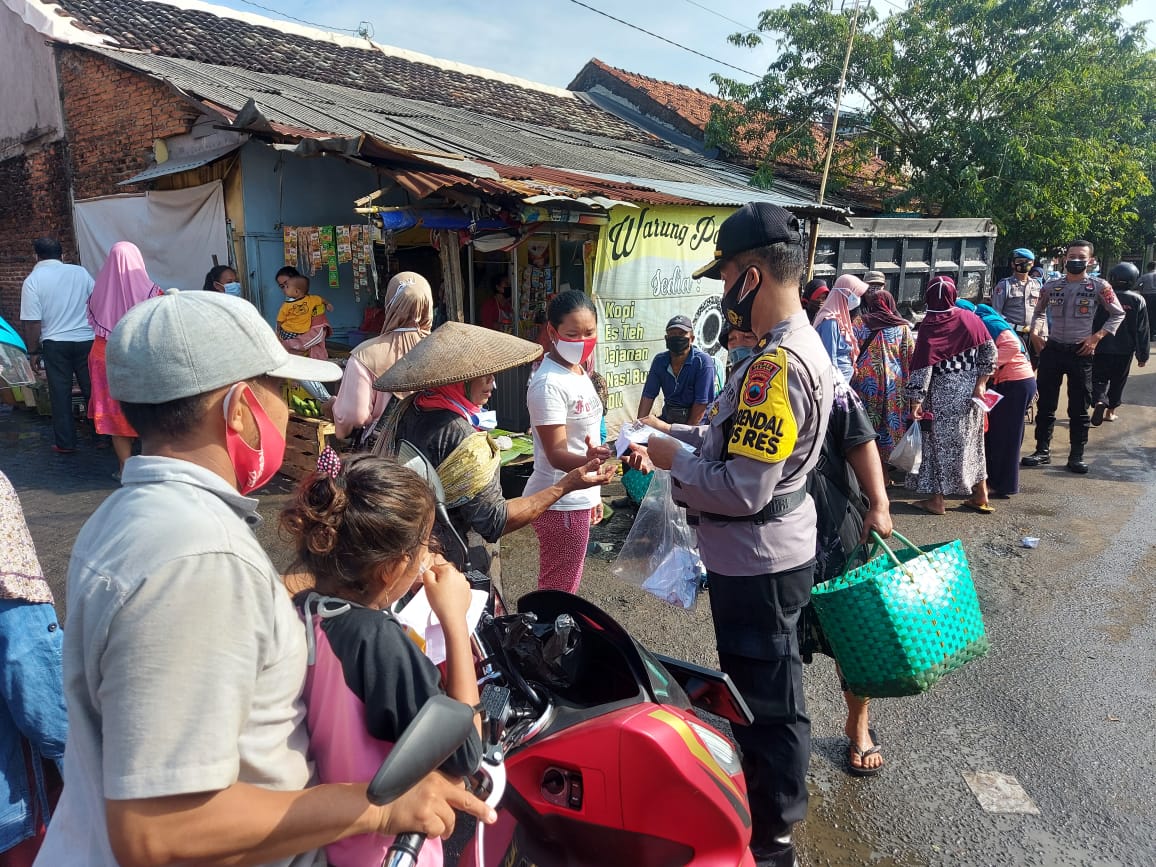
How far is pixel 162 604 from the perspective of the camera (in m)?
0.95

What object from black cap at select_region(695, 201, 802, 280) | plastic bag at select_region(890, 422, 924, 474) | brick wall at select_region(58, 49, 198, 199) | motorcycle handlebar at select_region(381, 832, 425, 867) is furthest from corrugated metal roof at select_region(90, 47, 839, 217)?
motorcycle handlebar at select_region(381, 832, 425, 867)

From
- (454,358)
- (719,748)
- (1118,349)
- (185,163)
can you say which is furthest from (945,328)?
(185,163)

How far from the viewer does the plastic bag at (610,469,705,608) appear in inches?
151

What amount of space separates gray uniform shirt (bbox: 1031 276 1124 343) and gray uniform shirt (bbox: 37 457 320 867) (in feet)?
24.8

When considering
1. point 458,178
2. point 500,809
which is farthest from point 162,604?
point 458,178

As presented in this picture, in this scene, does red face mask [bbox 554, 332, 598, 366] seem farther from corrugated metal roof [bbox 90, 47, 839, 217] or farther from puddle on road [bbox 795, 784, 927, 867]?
corrugated metal roof [bbox 90, 47, 839, 217]

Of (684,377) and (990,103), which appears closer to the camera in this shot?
(684,377)

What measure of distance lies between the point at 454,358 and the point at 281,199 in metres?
6.59

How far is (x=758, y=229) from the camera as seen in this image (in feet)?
7.13

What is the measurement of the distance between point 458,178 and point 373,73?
7807 millimetres

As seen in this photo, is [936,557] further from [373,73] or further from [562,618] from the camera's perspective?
[373,73]

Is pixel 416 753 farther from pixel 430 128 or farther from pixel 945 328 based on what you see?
pixel 430 128

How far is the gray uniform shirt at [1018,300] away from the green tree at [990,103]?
4.12 m

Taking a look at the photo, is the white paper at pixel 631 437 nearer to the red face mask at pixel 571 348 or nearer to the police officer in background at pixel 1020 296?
the red face mask at pixel 571 348
